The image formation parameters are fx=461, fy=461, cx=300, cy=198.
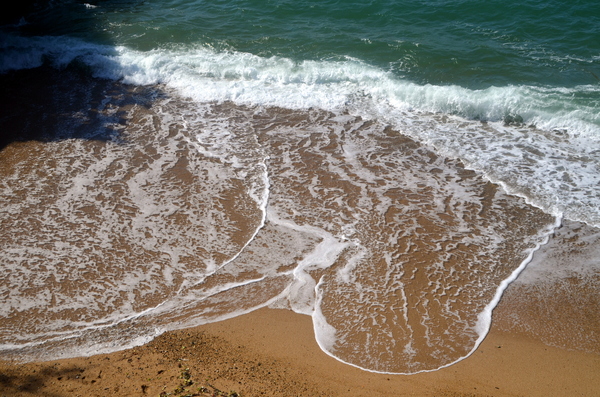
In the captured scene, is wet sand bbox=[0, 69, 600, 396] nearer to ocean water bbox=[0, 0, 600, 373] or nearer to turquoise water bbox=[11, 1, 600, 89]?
ocean water bbox=[0, 0, 600, 373]

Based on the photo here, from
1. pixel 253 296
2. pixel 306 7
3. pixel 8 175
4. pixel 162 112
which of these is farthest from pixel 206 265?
pixel 306 7

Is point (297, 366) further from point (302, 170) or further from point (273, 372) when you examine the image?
point (302, 170)

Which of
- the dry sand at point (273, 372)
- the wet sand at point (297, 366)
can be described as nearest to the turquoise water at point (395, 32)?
the wet sand at point (297, 366)

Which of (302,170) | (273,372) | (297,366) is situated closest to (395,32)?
(302,170)

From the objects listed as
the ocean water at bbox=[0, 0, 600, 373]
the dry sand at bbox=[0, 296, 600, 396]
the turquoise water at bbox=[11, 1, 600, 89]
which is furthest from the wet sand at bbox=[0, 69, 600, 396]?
the turquoise water at bbox=[11, 1, 600, 89]

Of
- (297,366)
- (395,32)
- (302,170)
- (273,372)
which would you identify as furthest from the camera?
(395,32)
